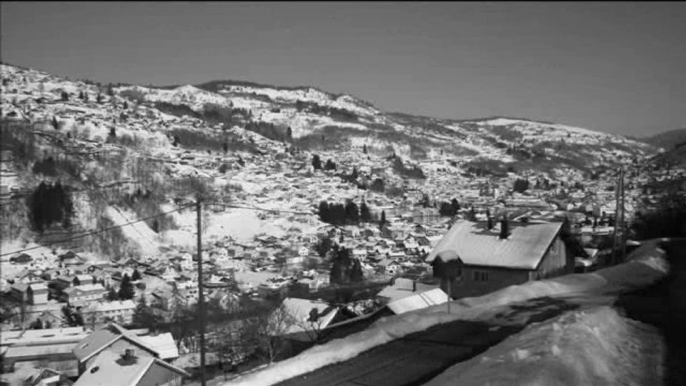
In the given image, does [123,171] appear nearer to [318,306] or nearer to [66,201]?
[66,201]

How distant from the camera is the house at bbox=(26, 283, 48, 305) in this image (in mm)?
58562

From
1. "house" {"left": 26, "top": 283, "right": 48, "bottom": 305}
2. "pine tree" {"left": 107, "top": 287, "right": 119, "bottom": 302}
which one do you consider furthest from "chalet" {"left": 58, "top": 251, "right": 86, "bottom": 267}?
"pine tree" {"left": 107, "top": 287, "right": 119, "bottom": 302}

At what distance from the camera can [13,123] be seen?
5182 inches

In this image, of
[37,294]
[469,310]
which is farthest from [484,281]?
[37,294]

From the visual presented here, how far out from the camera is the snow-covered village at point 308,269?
8.84 m

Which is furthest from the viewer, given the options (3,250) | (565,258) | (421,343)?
(3,250)

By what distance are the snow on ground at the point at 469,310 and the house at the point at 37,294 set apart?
2282 inches

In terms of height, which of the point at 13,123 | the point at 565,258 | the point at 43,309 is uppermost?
the point at 13,123

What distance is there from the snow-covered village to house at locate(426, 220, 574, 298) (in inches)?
2.9

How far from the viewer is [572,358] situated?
709cm

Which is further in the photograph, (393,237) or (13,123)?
(13,123)

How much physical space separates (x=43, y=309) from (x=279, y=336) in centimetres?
4330

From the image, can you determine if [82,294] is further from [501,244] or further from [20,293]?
[501,244]

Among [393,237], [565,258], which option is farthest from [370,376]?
[393,237]
